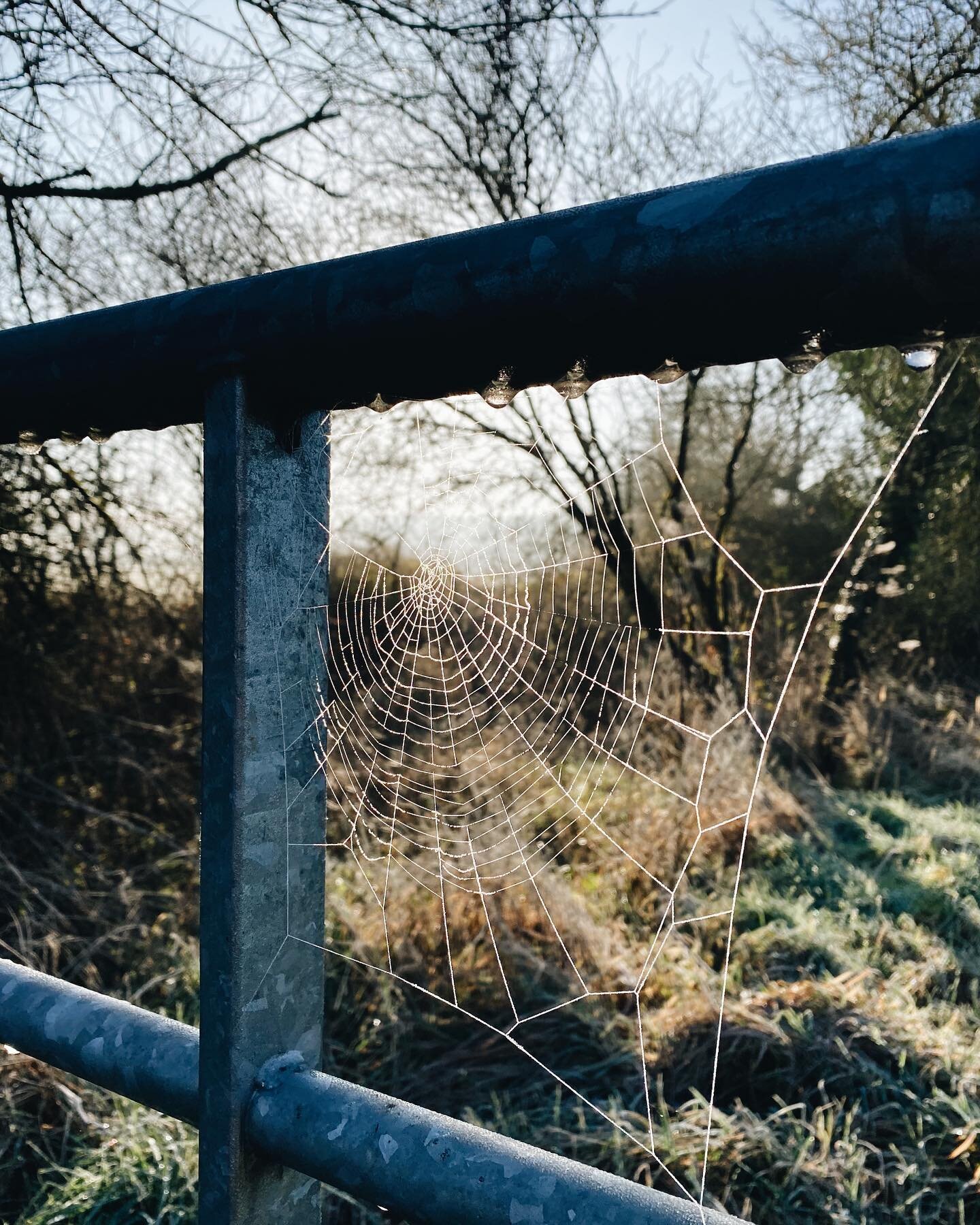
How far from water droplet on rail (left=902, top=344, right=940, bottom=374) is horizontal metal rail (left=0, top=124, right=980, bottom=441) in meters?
0.02

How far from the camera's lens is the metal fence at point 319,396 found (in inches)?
16.9

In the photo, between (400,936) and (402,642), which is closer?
(400,936)

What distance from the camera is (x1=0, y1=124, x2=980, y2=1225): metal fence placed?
0.43m

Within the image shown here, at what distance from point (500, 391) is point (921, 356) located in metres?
0.27

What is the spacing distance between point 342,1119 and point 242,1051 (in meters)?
0.10

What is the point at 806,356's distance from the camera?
1.59 ft

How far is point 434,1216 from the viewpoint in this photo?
565 millimetres

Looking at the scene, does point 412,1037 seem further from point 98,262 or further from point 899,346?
point 98,262

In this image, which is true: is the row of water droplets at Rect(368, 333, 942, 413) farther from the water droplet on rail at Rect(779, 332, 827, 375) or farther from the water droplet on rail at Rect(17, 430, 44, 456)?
the water droplet on rail at Rect(17, 430, 44, 456)

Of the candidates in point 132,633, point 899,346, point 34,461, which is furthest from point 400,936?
point 899,346

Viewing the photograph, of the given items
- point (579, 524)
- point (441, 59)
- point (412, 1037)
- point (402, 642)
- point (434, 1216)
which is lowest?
point (412, 1037)

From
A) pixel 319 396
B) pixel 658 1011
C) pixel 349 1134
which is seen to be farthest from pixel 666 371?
pixel 658 1011

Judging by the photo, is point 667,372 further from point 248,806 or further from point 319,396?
point 248,806

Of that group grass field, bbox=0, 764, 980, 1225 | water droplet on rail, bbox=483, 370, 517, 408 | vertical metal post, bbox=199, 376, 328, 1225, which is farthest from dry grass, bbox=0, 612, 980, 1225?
water droplet on rail, bbox=483, 370, 517, 408
